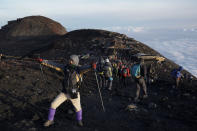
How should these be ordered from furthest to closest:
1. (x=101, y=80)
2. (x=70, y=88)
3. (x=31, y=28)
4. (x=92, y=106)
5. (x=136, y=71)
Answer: (x=31, y=28)
(x=101, y=80)
(x=136, y=71)
(x=92, y=106)
(x=70, y=88)

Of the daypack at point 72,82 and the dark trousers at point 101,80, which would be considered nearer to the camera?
the daypack at point 72,82

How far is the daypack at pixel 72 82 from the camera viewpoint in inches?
307

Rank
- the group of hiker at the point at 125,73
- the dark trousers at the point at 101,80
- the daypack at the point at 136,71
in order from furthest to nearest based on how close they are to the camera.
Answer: the dark trousers at the point at 101,80 → the group of hiker at the point at 125,73 → the daypack at the point at 136,71

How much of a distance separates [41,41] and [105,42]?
2714 cm

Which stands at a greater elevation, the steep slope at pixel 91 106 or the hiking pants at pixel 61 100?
the hiking pants at pixel 61 100

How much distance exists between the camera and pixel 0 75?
14.2 metres

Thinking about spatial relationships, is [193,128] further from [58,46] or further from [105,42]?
[58,46]

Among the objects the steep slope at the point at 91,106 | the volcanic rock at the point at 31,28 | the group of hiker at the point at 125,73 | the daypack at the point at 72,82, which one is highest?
the volcanic rock at the point at 31,28

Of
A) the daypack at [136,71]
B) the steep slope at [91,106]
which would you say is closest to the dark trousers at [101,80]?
the steep slope at [91,106]

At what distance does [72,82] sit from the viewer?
7.90 metres

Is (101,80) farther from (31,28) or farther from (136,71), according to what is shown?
(31,28)

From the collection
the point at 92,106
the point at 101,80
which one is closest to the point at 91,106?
the point at 92,106

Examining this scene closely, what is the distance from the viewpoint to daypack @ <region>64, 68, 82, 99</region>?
7809mm

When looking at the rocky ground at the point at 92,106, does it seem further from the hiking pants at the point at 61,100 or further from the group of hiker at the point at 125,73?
the hiking pants at the point at 61,100
